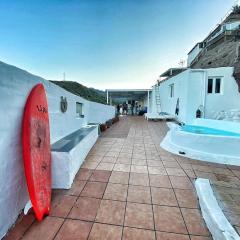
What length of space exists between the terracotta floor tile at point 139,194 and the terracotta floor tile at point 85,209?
0.51 meters

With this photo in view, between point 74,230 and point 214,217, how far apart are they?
5.30ft

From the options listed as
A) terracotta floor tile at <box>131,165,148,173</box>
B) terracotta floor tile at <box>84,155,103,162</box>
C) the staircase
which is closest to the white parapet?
terracotta floor tile at <box>131,165,148,173</box>

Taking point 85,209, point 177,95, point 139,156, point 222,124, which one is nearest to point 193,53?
point 177,95

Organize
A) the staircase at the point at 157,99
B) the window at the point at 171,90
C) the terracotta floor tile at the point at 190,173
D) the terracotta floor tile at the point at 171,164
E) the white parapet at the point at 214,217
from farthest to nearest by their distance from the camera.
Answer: the staircase at the point at 157,99 → the window at the point at 171,90 → the terracotta floor tile at the point at 171,164 → the terracotta floor tile at the point at 190,173 → the white parapet at the point at 214,217

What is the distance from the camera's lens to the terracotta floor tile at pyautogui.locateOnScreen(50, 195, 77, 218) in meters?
2.28

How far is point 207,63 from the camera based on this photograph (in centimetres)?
1911

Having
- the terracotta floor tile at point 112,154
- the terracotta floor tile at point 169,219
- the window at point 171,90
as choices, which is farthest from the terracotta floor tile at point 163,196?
the window at point 171,90

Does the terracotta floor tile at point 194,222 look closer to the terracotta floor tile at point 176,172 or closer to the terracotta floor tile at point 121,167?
the terracotta floor tile at point 176,172

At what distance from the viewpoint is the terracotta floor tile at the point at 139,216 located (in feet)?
6.92

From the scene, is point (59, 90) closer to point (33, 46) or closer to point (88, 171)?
point (88, 171)

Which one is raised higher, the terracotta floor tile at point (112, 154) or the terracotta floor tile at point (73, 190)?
the terracotta floor tile at point (112, 154)

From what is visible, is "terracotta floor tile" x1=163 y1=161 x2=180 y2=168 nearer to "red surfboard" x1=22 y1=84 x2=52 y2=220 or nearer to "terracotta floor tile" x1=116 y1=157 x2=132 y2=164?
"terracotta floor tile" x1=116 y1=157 x2=132 y2=164

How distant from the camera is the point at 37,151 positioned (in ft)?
7.59

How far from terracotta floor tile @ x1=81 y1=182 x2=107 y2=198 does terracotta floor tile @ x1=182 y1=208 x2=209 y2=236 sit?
1.25 metres
